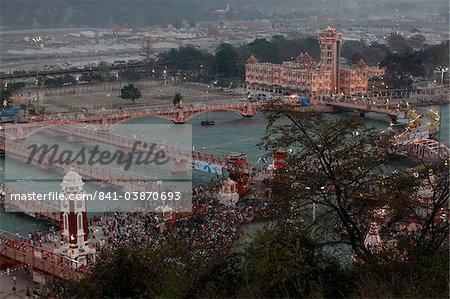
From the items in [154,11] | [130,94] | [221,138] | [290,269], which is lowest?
[221,138]

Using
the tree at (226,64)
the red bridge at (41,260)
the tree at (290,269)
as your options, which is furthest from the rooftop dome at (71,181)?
the tree at (226,64)

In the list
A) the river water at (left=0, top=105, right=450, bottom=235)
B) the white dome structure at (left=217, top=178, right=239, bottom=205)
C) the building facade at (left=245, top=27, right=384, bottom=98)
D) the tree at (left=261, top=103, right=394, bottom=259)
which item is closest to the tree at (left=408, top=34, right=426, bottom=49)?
the building facade at (left=245, top=27, right=384, bottom=98)

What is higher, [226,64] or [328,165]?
[328,165]

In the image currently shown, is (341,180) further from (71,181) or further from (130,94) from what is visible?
(130,94)

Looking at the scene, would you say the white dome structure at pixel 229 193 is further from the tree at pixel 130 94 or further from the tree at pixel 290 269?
the tree at pixel 130 94

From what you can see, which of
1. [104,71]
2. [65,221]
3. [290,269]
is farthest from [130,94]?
[290,269]

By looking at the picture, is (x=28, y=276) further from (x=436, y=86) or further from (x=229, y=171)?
(x=436, y=86)

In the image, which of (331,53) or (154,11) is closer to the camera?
(331,53)
